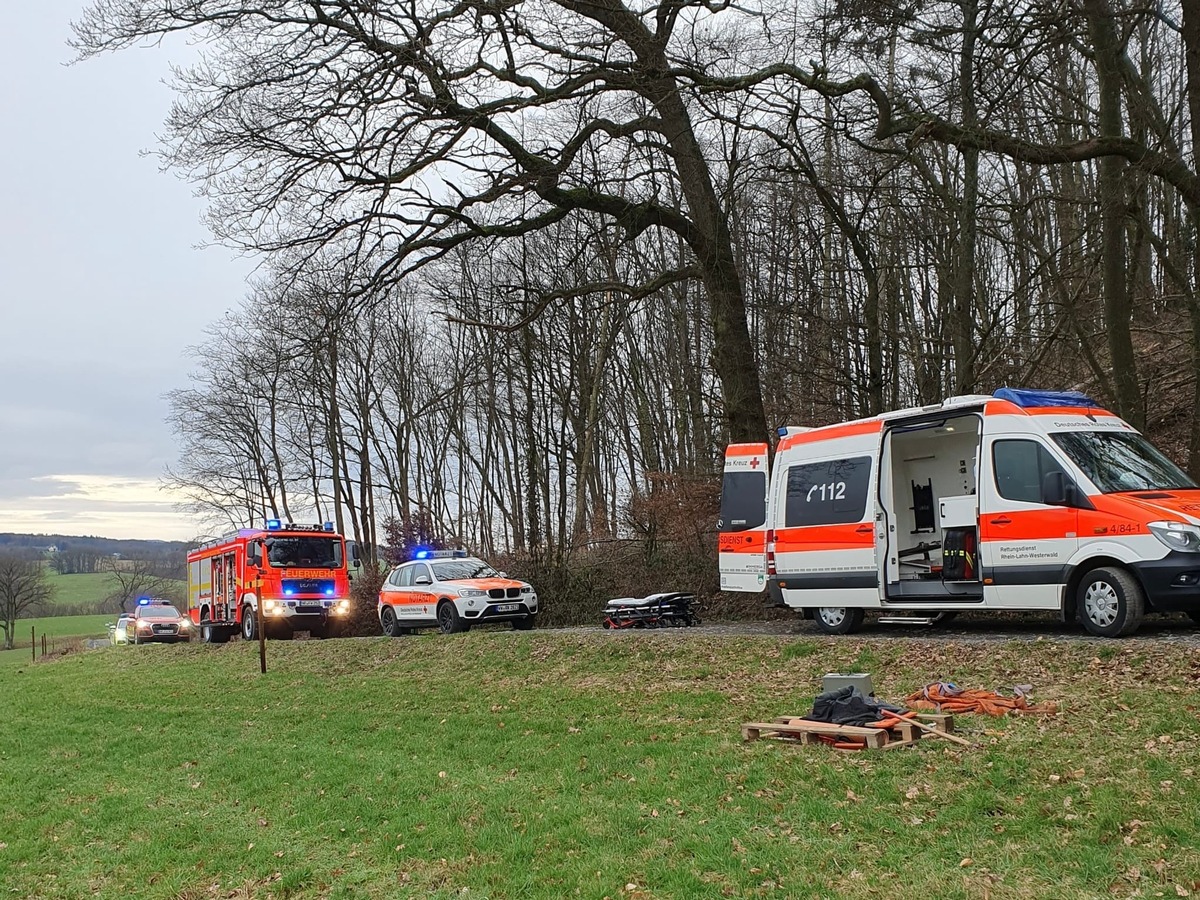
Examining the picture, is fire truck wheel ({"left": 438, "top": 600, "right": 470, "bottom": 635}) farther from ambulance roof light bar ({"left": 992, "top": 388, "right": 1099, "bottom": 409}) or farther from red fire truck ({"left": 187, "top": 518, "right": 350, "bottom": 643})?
ambulance roof light bar ({"left": 992, "top": 388, "right": 1099, "bottom": 409})

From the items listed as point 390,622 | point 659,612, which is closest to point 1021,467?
point 659,612

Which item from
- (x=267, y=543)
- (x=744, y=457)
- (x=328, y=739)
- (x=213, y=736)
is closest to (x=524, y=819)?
(x=328, y=739)

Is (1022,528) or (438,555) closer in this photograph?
(1022,528)

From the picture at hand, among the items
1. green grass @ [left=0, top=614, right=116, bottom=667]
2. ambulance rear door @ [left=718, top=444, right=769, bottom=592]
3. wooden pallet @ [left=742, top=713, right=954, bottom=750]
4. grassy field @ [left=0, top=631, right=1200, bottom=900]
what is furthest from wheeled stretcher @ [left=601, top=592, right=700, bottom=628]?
green grass @ [left=0, top=614, right=116, bottom=667]

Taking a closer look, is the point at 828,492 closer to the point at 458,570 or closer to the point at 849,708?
the point at 849,708

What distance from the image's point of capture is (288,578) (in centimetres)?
2594

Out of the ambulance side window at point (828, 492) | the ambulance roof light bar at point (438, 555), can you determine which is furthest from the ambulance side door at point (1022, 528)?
the ambulance roof light bar at point (438, 555)

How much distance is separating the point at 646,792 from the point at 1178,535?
658 centimetres

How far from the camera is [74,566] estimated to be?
3895 inches

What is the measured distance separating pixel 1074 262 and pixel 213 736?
51.5ft

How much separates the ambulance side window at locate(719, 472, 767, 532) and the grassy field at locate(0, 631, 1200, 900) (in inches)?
114

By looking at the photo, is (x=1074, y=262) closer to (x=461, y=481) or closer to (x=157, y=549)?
(x=461, y=481)

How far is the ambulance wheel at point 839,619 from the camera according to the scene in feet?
46.3

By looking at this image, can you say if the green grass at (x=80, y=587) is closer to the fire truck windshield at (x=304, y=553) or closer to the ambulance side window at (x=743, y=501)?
the fire truck windshield at (x=304, y=553)
